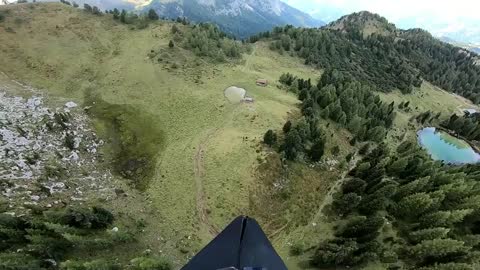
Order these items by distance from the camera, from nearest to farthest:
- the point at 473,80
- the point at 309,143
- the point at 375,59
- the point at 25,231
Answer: the point at 25,231
the point at 309,143
the point at 375,59
the point at 473,80

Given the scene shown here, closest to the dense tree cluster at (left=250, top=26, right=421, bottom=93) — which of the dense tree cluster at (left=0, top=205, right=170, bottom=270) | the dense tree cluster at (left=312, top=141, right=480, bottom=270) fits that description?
the dense tree cluster at (left=312, top=141, right=480, bottom=270)

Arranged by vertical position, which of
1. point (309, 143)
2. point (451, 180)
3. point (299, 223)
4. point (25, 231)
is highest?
point (451, 180)

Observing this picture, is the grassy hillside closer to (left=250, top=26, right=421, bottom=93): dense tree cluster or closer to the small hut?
the small hut

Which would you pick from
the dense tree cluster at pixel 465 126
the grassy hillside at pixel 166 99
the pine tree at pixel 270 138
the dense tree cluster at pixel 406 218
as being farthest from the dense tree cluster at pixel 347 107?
the dense tree cluster at pixel 465 126

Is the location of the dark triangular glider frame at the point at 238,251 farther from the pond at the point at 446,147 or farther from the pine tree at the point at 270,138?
the pond at the point at 446,147

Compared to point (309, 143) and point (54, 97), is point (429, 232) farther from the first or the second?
point (54, 97)

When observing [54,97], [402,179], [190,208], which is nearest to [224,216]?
[190,208]
